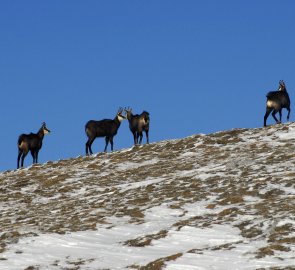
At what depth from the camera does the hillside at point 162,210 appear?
527 inches

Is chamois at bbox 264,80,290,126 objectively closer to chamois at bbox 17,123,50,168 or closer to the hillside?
the hillside

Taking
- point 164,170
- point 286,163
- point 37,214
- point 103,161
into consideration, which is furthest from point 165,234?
point 103,161

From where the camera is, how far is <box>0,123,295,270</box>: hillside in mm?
13398

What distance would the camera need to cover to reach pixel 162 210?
701 inches

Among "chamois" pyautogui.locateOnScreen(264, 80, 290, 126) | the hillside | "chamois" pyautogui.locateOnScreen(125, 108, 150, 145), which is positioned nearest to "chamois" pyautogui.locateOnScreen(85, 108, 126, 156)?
"chamois" pyautogui.locateOnScreen(125, 108, 150, 145)

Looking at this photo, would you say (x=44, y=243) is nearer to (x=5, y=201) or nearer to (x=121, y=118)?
(x=5, y=201)

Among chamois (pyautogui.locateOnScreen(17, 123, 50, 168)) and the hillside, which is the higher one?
chamois (pyautogui.locateOnScreen(17, 123, 50, 168))

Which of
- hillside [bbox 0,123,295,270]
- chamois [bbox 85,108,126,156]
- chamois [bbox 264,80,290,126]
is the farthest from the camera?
chamois [bbox 85,108,126,156]

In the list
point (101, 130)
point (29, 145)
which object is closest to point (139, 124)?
point (101, 130)

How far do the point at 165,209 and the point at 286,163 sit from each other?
629 cm

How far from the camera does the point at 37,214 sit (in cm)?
1942

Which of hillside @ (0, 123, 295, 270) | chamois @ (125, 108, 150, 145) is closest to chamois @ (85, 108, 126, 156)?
chamois @ (125, 108, 150, 145)

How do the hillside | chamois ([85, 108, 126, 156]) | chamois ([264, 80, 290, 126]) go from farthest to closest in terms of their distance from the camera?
chamois ([85, 108, 126, 156]) → chamois ([264, 80, 290, 126]) → the hillside

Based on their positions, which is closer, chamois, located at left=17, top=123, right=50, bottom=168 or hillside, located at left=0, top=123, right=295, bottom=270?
hillside, located at left=0, top=123, right=295, bottom=270
